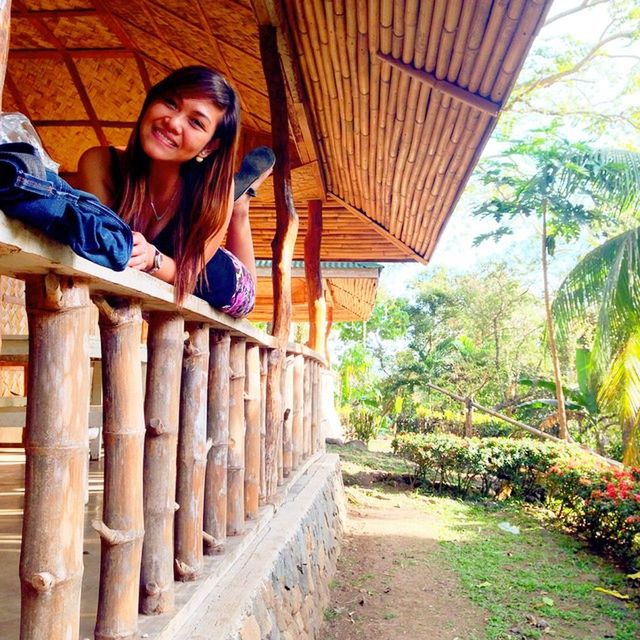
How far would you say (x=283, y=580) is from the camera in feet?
9.62

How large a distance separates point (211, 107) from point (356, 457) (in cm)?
1028

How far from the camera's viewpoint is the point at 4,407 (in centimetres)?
A: 359

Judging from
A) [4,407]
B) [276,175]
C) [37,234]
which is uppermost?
[276,175]

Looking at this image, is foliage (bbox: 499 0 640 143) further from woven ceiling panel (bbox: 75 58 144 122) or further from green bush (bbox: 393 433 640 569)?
woven ceiling panel (bbox: 75 58 144 122)

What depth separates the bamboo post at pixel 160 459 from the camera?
182cm

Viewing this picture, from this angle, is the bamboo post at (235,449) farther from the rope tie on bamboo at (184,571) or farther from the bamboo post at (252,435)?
the rope tie on bamboo at (184,571)

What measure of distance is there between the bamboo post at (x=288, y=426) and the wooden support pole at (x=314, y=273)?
226cm

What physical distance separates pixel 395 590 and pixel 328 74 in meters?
3.82

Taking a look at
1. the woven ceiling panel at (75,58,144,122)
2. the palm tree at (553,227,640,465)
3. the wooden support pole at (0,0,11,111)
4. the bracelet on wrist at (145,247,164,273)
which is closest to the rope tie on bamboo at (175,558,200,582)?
the bracelet on wrist at (145,247,164,273)

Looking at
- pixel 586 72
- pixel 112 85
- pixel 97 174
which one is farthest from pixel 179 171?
pixel 586 72

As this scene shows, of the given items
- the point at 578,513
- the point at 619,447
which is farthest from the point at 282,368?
the point at 619,447

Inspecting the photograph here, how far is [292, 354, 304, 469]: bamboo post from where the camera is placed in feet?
15.2

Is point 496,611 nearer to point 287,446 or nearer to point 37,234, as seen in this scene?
point 287,446

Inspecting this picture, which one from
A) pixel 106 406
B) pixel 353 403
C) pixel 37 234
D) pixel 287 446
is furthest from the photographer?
pixel 353 403
